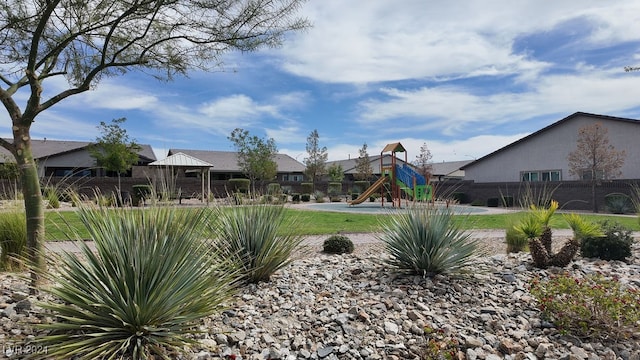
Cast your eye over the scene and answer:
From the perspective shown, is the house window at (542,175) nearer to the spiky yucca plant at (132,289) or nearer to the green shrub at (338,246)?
the green shrub at (338,246)

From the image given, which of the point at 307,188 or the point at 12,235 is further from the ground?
the point at 307,188

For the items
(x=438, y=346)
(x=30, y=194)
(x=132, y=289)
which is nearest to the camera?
(x=132, y=289)

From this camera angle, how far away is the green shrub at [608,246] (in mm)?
6340

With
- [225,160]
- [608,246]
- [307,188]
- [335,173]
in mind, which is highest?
[225,160]

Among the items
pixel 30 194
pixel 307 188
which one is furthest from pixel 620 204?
pixel 30 194

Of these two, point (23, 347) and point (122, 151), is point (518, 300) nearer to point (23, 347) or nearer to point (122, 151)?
point (23, 347)

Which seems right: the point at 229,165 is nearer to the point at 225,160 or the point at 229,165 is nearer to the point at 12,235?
the point at 225,160

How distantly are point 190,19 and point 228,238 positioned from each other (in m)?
2.89

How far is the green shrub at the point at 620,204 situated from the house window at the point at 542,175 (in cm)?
724

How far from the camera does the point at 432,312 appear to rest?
4.13 m

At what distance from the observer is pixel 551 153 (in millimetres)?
28188

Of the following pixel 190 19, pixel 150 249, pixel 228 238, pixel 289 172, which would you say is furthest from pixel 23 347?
pixel 289 172

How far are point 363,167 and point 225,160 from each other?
1700 cm

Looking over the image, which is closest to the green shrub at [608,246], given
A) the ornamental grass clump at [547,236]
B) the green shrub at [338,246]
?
the ornamental grass clump at [547,236]
